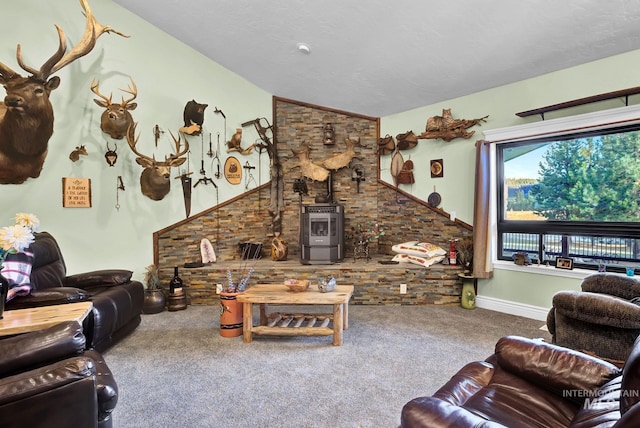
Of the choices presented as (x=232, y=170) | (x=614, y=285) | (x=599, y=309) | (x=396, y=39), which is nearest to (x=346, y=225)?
(x=232, y=170)

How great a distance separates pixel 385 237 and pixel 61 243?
13.9 feet

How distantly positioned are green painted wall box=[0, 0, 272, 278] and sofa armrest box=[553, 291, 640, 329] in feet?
13.9

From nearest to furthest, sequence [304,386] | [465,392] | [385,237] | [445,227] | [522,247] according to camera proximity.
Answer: [465,392]
[304,386]
[522,247]
[445,227]
[385,237]

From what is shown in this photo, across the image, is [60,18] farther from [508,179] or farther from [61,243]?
[508,179]

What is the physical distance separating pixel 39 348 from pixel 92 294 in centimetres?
186

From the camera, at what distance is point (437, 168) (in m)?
4.62

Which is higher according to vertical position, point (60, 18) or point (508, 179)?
point (60, 18)

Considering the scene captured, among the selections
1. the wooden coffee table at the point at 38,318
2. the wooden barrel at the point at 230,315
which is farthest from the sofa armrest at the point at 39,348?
the wooden barrel at the point at 230,315

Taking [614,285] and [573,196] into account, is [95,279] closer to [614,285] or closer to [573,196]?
[614,285]

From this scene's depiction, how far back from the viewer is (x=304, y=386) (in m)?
2.32

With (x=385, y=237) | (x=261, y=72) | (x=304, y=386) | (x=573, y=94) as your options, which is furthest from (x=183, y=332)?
(x=573, y=94)

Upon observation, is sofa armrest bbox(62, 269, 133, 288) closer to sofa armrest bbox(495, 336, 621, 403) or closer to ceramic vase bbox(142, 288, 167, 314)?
ceramic vase bbox(142, 288, 167, 314)

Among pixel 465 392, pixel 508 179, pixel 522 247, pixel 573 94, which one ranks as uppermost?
pixel 573 94

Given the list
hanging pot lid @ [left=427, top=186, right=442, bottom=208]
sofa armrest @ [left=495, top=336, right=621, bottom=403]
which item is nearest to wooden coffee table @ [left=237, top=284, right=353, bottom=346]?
sofa armrest @ [left=495, top=336, right=621, bottom=403]
